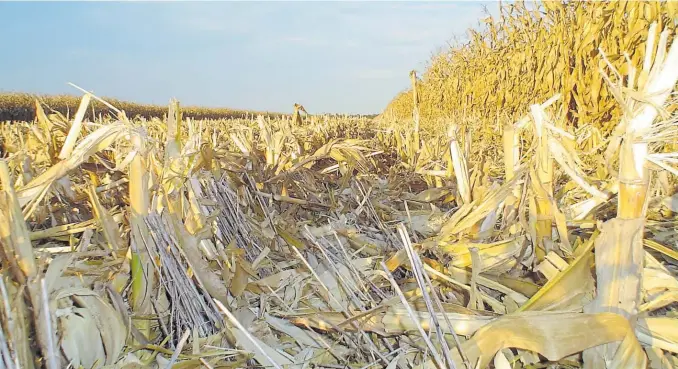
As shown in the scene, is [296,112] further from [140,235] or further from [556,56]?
[140,235]

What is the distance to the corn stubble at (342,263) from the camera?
105 centimetres

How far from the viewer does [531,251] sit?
4.93ft

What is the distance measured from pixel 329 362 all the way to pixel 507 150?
3.36 feet

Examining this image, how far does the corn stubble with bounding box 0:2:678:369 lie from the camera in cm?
105

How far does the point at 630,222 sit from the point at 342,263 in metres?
0.88

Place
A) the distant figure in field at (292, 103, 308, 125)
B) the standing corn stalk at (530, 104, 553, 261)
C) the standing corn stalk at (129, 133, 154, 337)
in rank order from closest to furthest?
the standing corn stalk at (129, 133, 154, 337) < the standing corn stalk at (530, 104, 553, 261) < the distant figure in field at (292, 103, 308, 125)

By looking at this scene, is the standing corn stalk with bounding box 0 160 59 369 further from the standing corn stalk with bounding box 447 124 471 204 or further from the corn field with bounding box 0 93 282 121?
the corn field with bounding box 0 93 282 121

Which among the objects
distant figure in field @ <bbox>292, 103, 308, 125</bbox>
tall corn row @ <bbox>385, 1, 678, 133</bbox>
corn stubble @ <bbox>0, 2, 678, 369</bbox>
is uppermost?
tall corn row @ <bbox>385, 1, 678, 133</bbox>

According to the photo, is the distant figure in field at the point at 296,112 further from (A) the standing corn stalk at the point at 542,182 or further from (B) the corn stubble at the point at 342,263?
(A) the standing corn stalk at the point at 542,182

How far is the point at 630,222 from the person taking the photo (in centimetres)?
111

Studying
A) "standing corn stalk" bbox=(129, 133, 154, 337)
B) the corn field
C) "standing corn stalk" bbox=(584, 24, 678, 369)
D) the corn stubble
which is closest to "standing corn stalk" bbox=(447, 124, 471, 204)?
the corn stubble

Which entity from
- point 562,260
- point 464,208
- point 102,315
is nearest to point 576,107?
point 464,208

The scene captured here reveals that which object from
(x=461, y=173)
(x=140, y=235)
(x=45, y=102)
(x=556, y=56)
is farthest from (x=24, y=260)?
(x=45, y=102)

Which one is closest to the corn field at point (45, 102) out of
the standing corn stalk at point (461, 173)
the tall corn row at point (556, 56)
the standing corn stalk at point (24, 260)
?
the tall corn row at point (556, 56)
